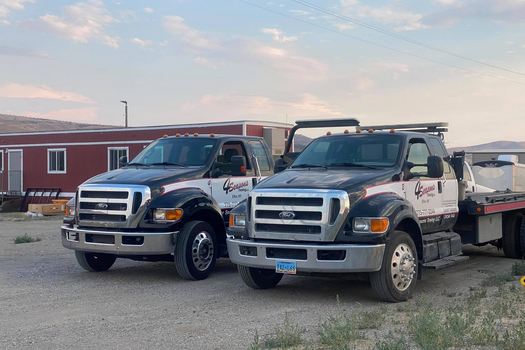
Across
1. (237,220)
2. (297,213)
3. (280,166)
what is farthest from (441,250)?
(237,220)

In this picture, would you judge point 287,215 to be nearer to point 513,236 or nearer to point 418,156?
point 418,156

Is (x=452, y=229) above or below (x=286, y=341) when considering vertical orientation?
above

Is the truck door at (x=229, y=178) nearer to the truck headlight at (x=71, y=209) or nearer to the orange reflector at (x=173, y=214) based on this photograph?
the orange reflector at (x=173, y=214)

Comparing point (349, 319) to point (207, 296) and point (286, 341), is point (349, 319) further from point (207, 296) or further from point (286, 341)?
point (207, 296)

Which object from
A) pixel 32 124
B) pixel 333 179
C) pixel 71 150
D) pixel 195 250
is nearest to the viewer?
pixel 333 179

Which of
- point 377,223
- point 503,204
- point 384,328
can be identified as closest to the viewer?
point 384,328

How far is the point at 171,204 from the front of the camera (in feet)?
32.7

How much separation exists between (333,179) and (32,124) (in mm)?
133968

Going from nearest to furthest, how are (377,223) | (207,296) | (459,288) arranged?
(377,223), (207,296), (459,288)

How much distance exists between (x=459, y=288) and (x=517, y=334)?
3.65 m

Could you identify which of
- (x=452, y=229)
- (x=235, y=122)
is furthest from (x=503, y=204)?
(x=235, y=122)

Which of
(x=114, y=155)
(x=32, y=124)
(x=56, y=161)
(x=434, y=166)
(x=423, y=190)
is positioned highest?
(x=32, y=124)

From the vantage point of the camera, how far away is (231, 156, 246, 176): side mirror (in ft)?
36.0

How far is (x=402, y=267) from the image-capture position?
8492 mm
